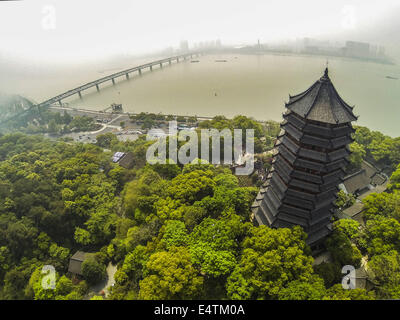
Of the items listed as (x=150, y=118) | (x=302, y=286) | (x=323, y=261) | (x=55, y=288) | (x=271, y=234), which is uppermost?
(x=150, y=118)

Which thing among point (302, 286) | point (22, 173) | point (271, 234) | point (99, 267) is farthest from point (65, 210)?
point (302, 286)

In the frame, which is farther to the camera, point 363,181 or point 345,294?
point 363,181

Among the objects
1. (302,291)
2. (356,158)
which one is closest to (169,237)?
(302,291)

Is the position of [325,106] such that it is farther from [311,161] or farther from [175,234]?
[175,234]

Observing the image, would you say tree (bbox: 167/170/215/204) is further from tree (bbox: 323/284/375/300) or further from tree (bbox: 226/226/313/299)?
tree (bbox: 323/284/375/300)

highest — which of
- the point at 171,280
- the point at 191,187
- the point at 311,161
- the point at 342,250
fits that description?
the point at 311,161

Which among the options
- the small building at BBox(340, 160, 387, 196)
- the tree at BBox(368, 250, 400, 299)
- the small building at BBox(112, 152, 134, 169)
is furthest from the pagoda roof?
the small building at BBox(112, 152, 134, 169)

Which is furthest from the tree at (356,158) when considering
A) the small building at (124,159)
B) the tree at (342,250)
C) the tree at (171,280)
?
the small building at (124,159)
